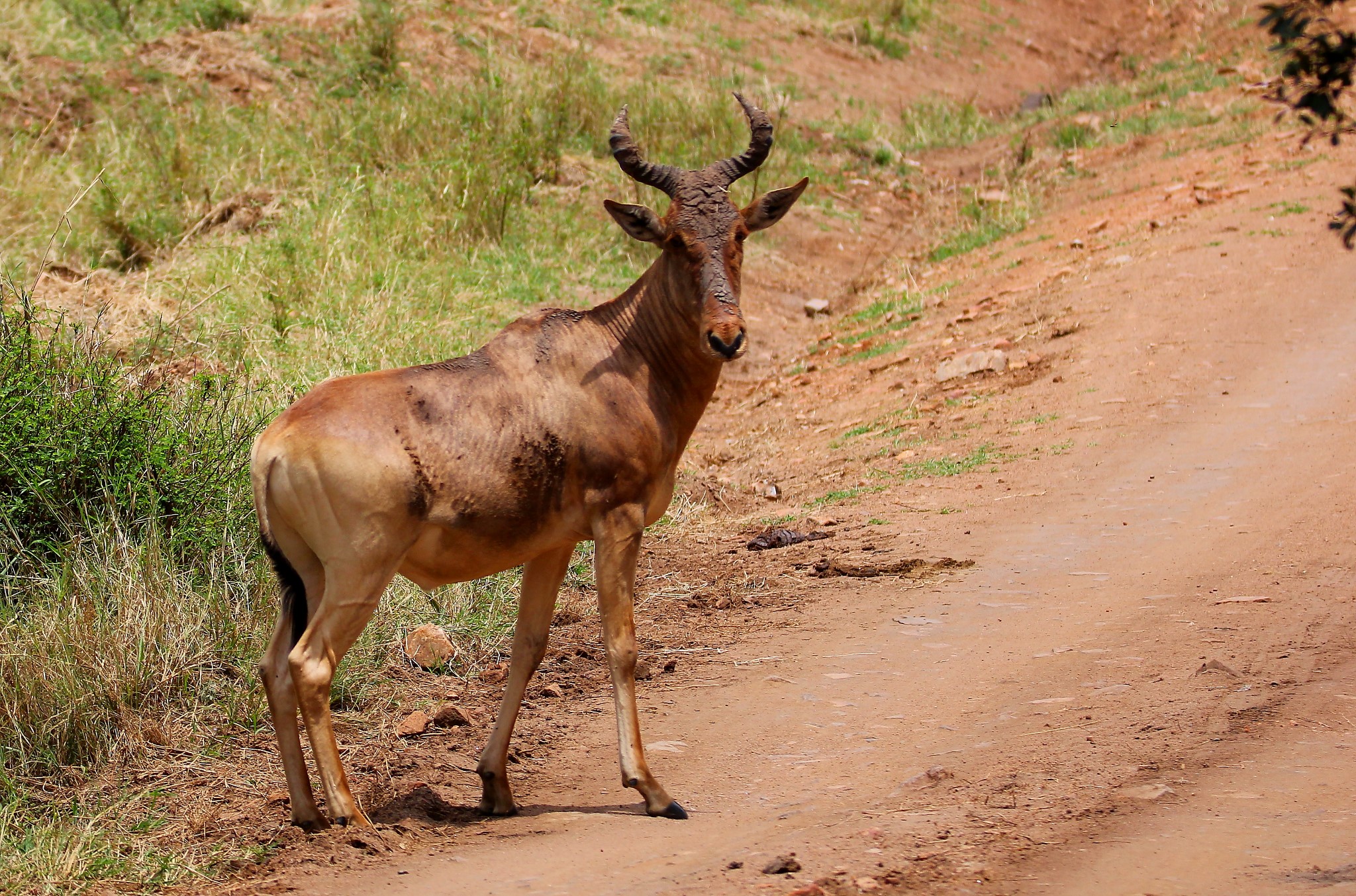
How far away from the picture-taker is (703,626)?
8.12 metres

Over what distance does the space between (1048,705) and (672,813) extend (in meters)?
1.96

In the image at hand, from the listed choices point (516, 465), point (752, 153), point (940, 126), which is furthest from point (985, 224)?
point (516, 465)

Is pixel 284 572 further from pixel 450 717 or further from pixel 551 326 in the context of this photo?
pixel 450 717

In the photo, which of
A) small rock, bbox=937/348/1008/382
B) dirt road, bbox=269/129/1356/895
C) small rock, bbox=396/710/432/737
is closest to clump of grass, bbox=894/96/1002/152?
small rock, bbox=937/348/1008/382

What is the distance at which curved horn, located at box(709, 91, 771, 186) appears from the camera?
5902 mm

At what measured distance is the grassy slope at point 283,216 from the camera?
602 cm

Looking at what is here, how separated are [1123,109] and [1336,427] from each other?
1251cm

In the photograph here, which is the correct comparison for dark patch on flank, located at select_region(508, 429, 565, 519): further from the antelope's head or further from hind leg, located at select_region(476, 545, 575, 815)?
the antelope's head

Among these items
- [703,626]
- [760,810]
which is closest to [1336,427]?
[703,626]

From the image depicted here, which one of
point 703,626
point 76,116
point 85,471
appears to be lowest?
point 703,626

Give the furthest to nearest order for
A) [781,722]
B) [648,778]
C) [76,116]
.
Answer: [76,116] → [781,722] → [648,778]

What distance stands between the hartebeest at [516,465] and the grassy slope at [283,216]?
95 centimetres

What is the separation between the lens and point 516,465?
5414mm

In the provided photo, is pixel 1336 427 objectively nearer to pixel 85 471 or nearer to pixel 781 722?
pixel 781 722
